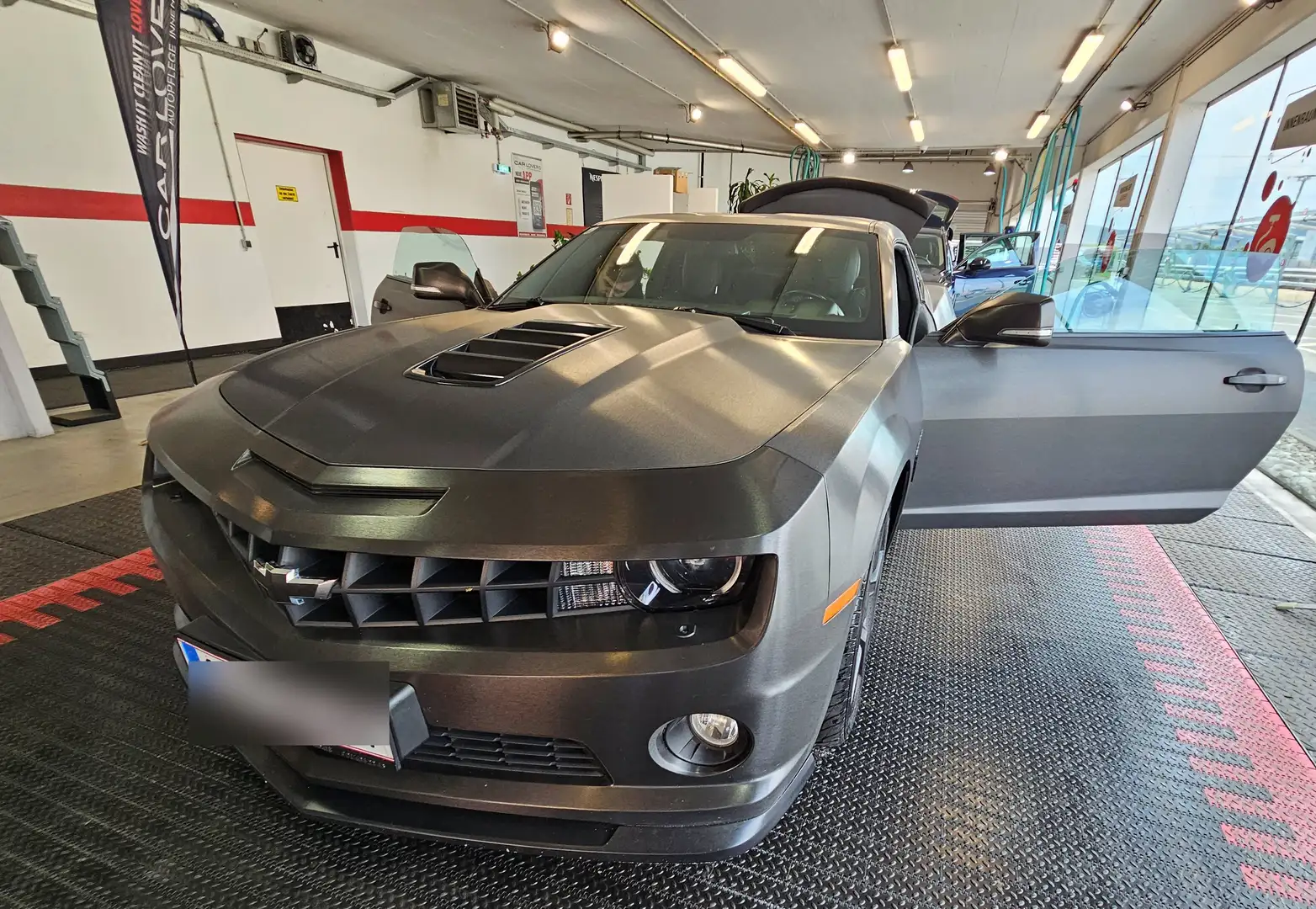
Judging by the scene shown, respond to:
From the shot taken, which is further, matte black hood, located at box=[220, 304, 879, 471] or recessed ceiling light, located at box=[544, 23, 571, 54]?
recessed ceiling light, located at box=[544, 23, 571, 54]

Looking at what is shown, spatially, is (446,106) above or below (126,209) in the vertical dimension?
above

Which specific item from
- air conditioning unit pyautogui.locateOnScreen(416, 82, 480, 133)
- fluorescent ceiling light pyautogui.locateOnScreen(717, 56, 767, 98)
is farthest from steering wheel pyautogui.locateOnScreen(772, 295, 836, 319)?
air conditioning unit pyautogui.locateOnScreen(416, 82, 480, 133)

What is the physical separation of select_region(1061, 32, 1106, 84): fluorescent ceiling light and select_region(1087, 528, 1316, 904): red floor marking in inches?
303

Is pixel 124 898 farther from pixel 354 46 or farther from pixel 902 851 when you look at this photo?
pixel 354 46

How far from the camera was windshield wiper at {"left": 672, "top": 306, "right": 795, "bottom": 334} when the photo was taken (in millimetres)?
1641

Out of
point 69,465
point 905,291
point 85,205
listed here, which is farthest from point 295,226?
point 905,291

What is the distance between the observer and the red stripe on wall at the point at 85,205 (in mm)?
4914

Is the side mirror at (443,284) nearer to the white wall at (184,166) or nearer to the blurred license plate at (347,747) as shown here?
the blurred license plate at (347,747)

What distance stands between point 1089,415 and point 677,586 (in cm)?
161

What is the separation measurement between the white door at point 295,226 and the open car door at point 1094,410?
7.64 m

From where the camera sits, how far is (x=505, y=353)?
4.50ft

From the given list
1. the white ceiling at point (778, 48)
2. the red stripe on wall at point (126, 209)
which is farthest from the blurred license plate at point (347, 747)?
the white ceiling at point (778, 48)

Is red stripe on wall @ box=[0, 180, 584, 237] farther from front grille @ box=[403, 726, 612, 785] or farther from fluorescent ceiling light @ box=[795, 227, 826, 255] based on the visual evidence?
front grille @ box=[403, 726, 612, 785]

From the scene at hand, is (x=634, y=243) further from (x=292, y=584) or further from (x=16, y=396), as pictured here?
(x=16, y=396)
